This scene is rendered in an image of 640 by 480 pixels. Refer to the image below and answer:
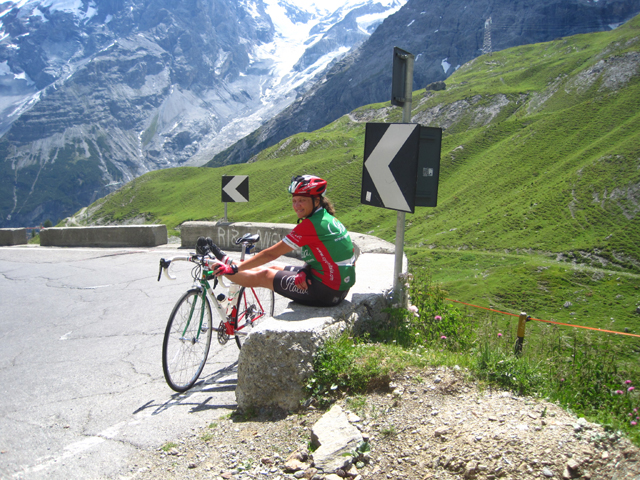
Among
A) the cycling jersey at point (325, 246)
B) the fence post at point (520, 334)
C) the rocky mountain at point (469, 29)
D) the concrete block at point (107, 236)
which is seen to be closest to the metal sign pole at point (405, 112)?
the cycling jersey at point (325, 246)

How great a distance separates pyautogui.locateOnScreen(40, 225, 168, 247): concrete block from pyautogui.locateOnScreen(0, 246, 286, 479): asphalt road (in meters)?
5.97

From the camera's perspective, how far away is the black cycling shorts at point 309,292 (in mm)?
4289

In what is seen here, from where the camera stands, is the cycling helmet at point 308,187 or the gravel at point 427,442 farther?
the cycling helmet at point 308,187

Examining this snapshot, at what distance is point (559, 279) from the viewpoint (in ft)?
57.5

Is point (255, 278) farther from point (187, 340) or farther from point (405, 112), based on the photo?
point (405, 112)

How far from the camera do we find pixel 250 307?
5.41 meters

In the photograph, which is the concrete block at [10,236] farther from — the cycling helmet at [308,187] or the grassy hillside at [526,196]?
the cycling helmet at [308,187]

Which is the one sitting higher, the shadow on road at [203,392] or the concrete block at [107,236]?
the concrete block at [107,236]

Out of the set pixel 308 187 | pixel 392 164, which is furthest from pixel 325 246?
pixel 392 164

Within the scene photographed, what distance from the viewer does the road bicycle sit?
14.9 ft

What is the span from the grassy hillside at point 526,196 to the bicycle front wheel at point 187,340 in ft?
41.8

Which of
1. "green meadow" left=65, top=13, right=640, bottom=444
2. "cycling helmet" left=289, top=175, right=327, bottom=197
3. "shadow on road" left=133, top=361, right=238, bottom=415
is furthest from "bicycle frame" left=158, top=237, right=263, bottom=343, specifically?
"green meadow" left=65, top=13, right=640, bottom=444

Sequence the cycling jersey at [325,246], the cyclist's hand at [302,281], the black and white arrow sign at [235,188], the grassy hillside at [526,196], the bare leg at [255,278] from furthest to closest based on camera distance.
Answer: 1. the grassy hillside at [526,196]
2. the black and white arrow sign at [235,188]
3. the bare leg at [255,278]
4. the cyclist's hand at [302,281]
5. the cycling jersey at [325,246]


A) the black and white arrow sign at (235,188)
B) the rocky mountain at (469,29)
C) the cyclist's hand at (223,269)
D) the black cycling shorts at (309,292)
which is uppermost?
the rocky mountain at (469,29)
